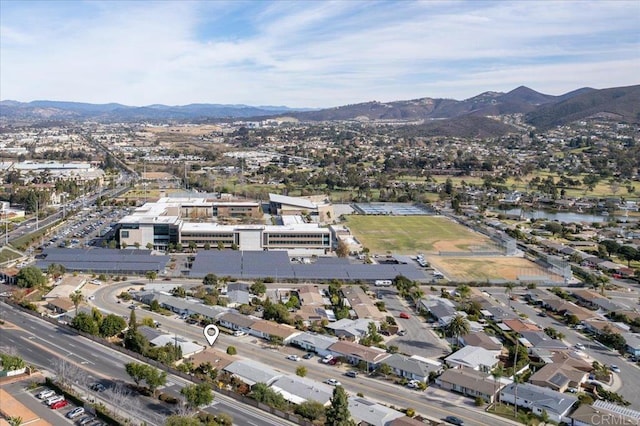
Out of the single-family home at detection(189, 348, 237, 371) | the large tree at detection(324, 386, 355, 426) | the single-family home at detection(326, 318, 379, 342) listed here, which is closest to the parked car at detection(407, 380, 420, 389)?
the large tree at detection(324, 386, 355, 426)

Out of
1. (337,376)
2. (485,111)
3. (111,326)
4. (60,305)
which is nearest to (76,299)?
(60,305)

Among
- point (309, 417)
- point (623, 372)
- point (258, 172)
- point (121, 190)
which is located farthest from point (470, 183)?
point (309, 417)

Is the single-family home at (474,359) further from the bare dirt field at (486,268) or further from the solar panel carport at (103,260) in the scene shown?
the solar panel carport at (103,260)

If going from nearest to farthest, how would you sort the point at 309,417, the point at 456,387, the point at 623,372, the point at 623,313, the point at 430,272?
the point at 309,417
the point at 456,387
the point at 623,372
the point at 623,313
the point at 430,272

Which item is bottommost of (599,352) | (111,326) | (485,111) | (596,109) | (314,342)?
(599,352)

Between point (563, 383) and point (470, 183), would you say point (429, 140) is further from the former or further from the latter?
point (563, 383)

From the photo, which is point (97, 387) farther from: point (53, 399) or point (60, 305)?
point (60, 305)

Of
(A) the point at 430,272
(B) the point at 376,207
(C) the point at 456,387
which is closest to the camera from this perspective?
(C) the point at 456,387
